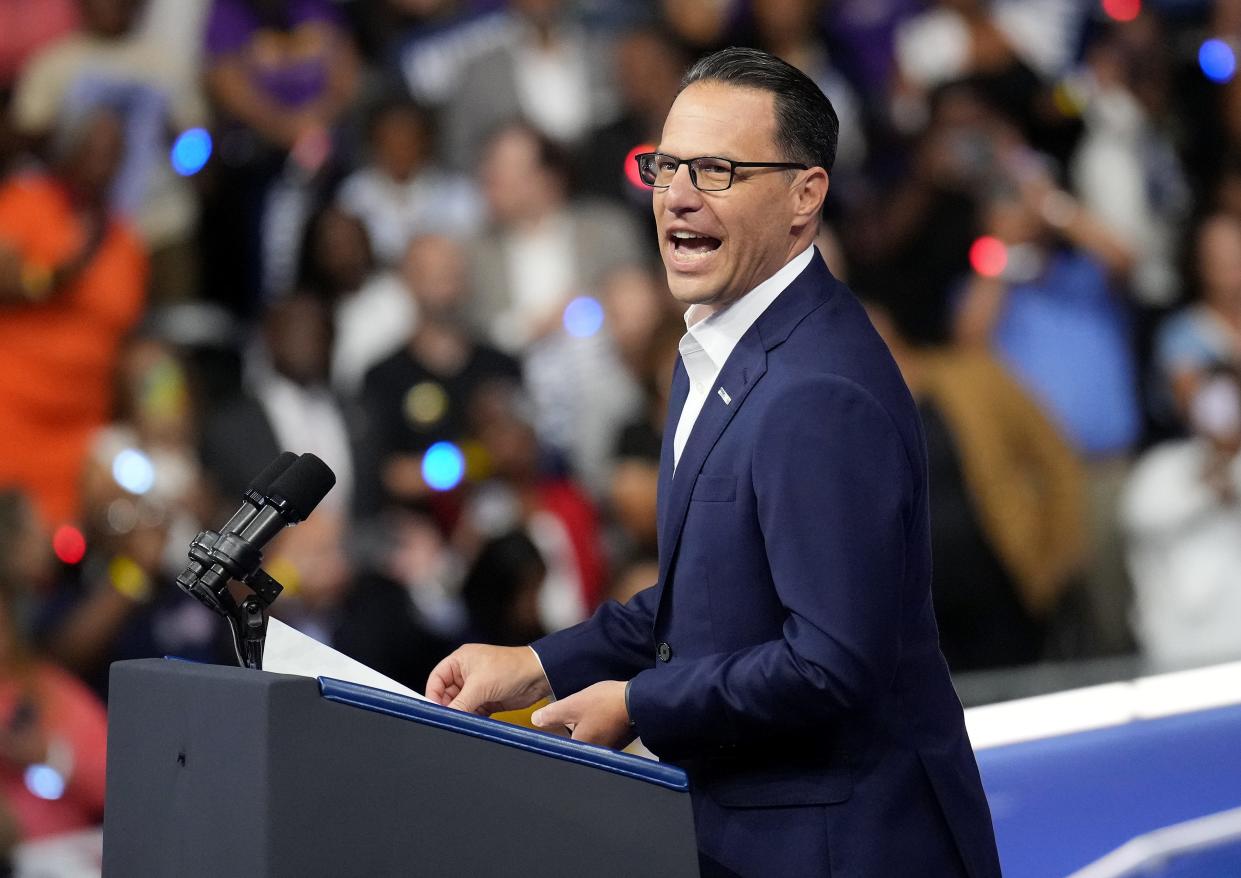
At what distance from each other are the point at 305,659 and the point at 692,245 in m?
0.61

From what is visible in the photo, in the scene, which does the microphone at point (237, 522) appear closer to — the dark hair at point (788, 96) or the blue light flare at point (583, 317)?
the dark hair at point (788, 96)

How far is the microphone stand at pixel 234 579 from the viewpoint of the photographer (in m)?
1.73

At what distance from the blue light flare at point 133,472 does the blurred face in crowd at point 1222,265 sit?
3.47 metres

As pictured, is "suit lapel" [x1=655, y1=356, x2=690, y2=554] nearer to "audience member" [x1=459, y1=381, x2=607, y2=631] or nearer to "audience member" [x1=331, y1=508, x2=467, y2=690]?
"audience member" [x1=331, y1=508, x2=467, y2=690]

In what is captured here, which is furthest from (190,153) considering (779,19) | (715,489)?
(715,489)

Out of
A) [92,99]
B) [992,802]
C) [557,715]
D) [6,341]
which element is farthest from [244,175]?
[557,715]

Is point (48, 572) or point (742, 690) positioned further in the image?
point (48, 572)

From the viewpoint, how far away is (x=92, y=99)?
15.5ft

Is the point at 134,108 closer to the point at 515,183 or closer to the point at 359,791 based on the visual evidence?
the point at 515,183

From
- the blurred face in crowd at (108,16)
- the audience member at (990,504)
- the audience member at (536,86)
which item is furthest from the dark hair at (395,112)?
the audience member at (990,504)

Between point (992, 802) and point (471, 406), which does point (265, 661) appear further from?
point (471, 406)

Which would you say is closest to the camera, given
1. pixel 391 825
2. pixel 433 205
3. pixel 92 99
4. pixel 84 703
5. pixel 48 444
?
pixel 391 825

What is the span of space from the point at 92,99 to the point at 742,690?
3.64m

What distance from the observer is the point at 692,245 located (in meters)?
1.84
